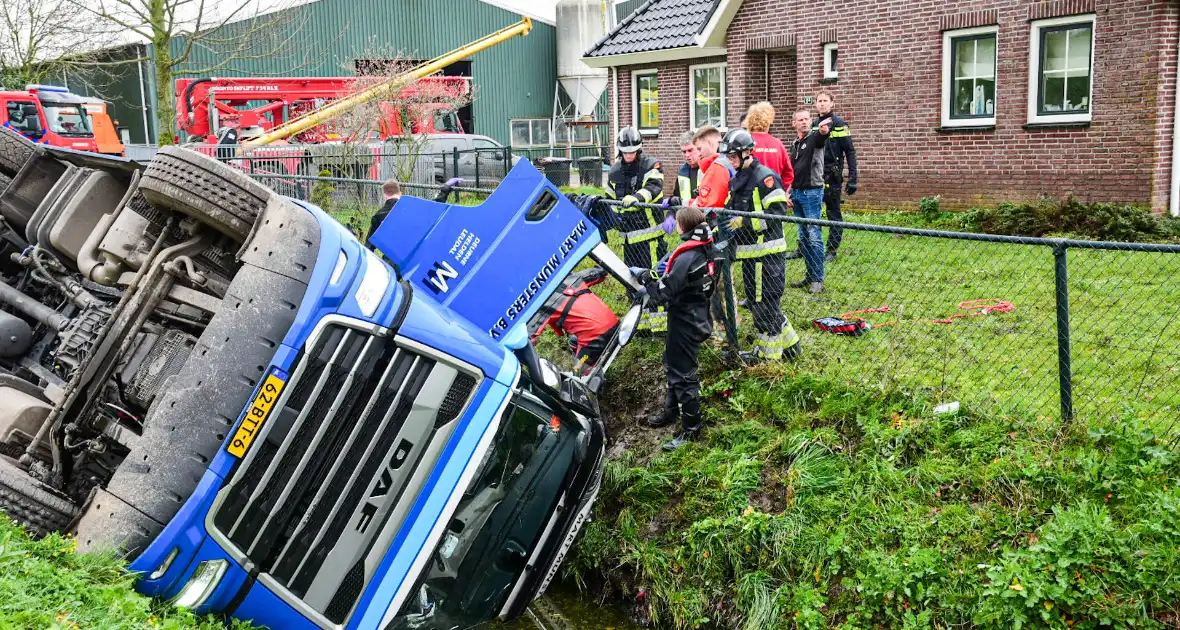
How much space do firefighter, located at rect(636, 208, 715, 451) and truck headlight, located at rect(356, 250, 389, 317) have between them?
225 cm

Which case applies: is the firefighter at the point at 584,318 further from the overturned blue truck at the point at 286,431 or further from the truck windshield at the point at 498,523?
the truck windshield at the point at 498,523

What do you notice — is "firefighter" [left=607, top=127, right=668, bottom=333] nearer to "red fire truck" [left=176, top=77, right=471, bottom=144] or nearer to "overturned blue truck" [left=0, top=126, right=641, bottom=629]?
"overturned blue truck" [left=0, top=126, right=641, bottom=629]

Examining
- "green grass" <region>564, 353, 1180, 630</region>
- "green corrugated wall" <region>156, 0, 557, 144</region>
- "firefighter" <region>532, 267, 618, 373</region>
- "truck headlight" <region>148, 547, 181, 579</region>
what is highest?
"green corrugated wall" <region>156, 0, 557, 144</region>

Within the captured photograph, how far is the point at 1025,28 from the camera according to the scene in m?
13.3

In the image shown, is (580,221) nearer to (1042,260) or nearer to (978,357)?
(978,357)

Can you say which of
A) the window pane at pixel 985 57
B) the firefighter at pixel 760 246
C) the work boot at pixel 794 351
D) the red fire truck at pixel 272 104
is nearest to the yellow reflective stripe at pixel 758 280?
the firefighter at pixel 760 246

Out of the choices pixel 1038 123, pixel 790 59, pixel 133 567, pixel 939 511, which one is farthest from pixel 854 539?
pixel 790 59

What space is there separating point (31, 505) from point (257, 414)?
3.28 ft

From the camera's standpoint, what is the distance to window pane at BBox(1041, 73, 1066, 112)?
13.1 meters

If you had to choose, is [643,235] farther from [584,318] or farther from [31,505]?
[31,505]

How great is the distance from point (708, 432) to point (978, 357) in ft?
6.14

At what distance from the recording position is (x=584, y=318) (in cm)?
702

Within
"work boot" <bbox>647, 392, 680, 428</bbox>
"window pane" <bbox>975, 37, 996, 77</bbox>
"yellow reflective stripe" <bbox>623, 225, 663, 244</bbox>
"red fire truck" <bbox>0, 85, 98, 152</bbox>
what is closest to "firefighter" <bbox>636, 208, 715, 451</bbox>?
"work boot" <bbox>647, 392, 680, 428</bbox>

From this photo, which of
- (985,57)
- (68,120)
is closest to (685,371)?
(985,57)
